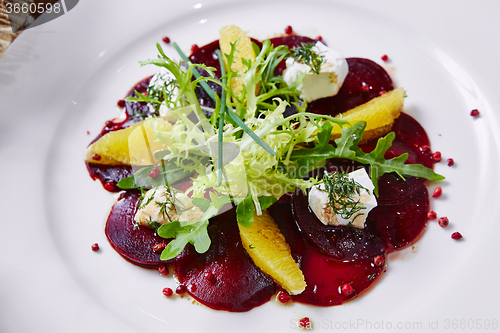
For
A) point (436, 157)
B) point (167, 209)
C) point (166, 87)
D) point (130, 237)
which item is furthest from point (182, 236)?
point (436, 157)

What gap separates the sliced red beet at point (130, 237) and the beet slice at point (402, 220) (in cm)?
176

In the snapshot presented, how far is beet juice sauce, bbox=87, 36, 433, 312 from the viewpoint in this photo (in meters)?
2.98

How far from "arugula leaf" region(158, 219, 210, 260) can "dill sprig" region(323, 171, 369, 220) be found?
3.24 ft

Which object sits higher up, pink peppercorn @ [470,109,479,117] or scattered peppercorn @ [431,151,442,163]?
pink peppercorn @ [470,109,479,117]

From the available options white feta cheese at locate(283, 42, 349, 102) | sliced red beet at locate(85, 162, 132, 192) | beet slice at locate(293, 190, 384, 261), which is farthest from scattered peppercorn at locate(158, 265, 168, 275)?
white feta cheese at locate(283, 42, 349, 102)

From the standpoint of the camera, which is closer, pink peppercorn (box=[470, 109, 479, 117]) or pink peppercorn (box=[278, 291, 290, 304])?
pink peppercorn (box=[278, 291, 290, 304])

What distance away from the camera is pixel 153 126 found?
3266 mm

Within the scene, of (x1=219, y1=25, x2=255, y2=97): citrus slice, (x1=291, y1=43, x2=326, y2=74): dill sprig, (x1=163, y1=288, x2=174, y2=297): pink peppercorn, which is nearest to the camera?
(x1=163, y1=288, x2=174, y2=297): pink peppercorn

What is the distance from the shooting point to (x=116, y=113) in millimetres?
3984

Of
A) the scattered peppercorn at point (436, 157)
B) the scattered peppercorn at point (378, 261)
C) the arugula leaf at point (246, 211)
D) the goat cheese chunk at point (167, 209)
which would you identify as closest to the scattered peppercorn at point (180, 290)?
the goat cheese chunk at point (167, 209)

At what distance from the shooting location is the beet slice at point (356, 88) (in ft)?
12.2

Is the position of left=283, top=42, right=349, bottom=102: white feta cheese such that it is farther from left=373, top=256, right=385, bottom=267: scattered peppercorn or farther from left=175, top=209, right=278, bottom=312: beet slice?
left=373, top=256, right=385, bottom=267: scattered peppercorn

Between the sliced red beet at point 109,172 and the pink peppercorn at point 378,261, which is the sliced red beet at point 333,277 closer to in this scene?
the pink peppercorn at point 378,261

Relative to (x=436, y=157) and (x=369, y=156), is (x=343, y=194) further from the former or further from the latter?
(x=436, y=157)
